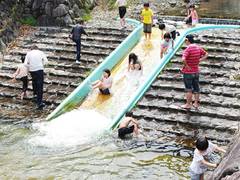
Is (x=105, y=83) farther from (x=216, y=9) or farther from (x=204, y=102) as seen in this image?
(x=216, y=9)

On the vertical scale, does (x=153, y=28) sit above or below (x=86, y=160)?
above

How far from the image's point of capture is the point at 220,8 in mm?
24062

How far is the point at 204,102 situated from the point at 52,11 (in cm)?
879

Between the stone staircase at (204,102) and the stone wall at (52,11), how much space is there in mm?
5803

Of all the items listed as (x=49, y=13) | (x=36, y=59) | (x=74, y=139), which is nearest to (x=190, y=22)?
(x=49, y=13)

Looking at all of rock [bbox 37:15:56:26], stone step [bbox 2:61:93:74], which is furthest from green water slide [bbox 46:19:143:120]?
rock [bbox 37:15:56:26]

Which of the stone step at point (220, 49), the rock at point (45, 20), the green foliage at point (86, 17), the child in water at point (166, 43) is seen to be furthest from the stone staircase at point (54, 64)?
the stone step at point (220, 49)

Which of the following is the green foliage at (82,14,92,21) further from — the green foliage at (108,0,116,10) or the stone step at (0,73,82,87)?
the stone step at (0,73,82,87)

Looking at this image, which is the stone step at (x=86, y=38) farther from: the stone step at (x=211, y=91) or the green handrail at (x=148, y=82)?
the stone step at (x=211, y=91)

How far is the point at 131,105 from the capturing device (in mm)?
14172

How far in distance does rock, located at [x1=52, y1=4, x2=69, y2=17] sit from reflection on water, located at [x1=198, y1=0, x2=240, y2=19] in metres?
6.62

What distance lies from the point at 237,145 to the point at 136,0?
17.3 metres

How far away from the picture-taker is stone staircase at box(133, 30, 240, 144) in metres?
12.8

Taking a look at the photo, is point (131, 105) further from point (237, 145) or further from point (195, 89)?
point (237, 145)
